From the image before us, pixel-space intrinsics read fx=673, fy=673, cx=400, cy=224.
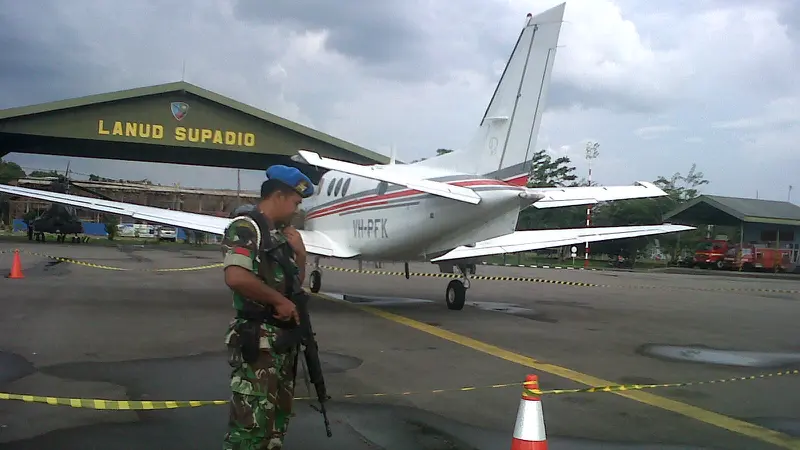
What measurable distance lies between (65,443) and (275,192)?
7.78 ft

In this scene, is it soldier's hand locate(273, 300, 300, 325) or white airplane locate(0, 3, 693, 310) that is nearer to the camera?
soldier's hand locate(273, 300, 300, 325)

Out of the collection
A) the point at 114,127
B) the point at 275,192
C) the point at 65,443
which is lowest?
the point at 65,443

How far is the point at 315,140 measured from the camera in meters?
34.2

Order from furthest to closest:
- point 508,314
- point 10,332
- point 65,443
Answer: point 508,314 < point 10,332 < point 65,443

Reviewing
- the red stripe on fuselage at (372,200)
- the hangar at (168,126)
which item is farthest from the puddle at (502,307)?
the hangar at (168,126)

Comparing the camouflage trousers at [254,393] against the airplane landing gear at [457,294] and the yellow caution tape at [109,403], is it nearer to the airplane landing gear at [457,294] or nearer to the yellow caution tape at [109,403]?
the yellow caution tape at [109,403]

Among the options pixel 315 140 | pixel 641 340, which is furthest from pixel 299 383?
pixel 315 140

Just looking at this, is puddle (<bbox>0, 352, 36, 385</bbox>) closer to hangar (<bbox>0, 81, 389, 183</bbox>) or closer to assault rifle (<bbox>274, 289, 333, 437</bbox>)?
assault rifle (<bbox>274, 289, 333, 437</bbox>)

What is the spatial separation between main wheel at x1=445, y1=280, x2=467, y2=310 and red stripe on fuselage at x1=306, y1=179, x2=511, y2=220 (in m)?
2.29

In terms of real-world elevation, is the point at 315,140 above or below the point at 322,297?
above

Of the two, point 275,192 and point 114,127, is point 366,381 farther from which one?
point 114,127

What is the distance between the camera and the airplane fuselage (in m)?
11.0

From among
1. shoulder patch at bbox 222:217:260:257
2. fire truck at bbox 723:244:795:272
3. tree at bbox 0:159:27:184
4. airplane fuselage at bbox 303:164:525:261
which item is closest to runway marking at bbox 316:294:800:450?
airplane fuselage at bbox 303:164:525:261

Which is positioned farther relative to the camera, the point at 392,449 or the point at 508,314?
the point at 508,314
